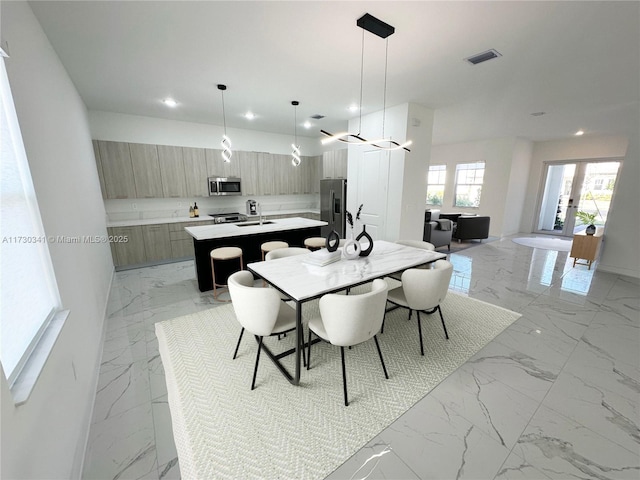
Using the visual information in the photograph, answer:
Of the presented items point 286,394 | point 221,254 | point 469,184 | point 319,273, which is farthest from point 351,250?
point 469,184

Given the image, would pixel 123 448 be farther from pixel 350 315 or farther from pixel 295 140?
pixel 295 140

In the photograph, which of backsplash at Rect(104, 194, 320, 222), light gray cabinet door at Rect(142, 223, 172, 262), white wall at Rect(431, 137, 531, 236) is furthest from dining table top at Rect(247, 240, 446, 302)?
white wall at Rect(431, 137, 531, 236)

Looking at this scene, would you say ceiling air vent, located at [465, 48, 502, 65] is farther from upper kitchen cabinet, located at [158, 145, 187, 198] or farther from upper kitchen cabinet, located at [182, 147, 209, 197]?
upper kitchen cabinet, located at [158, 145, 187, 198]

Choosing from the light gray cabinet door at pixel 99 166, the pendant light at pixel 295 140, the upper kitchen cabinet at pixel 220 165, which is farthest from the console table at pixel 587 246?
the light gray cabinet door at pixel 99 166

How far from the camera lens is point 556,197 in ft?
26.7

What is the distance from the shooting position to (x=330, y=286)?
200 centimetres

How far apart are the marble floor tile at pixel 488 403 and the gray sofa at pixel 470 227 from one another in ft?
17.4

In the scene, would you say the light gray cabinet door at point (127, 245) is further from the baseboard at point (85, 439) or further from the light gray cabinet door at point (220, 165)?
the baseboard at point (85, 439)

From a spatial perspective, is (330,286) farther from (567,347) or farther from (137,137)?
(137,137)

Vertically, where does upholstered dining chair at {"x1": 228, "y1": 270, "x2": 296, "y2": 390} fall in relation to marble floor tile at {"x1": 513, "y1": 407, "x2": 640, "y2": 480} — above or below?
above

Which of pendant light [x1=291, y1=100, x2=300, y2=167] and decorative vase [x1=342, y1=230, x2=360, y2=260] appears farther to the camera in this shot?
pendant light [x1=291, y1=100, x2=300, y2=167]

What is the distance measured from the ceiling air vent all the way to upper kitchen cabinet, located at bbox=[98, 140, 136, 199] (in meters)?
5.42

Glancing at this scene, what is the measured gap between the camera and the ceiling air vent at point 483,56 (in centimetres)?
266

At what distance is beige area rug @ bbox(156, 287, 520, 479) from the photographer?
4.98 feet
